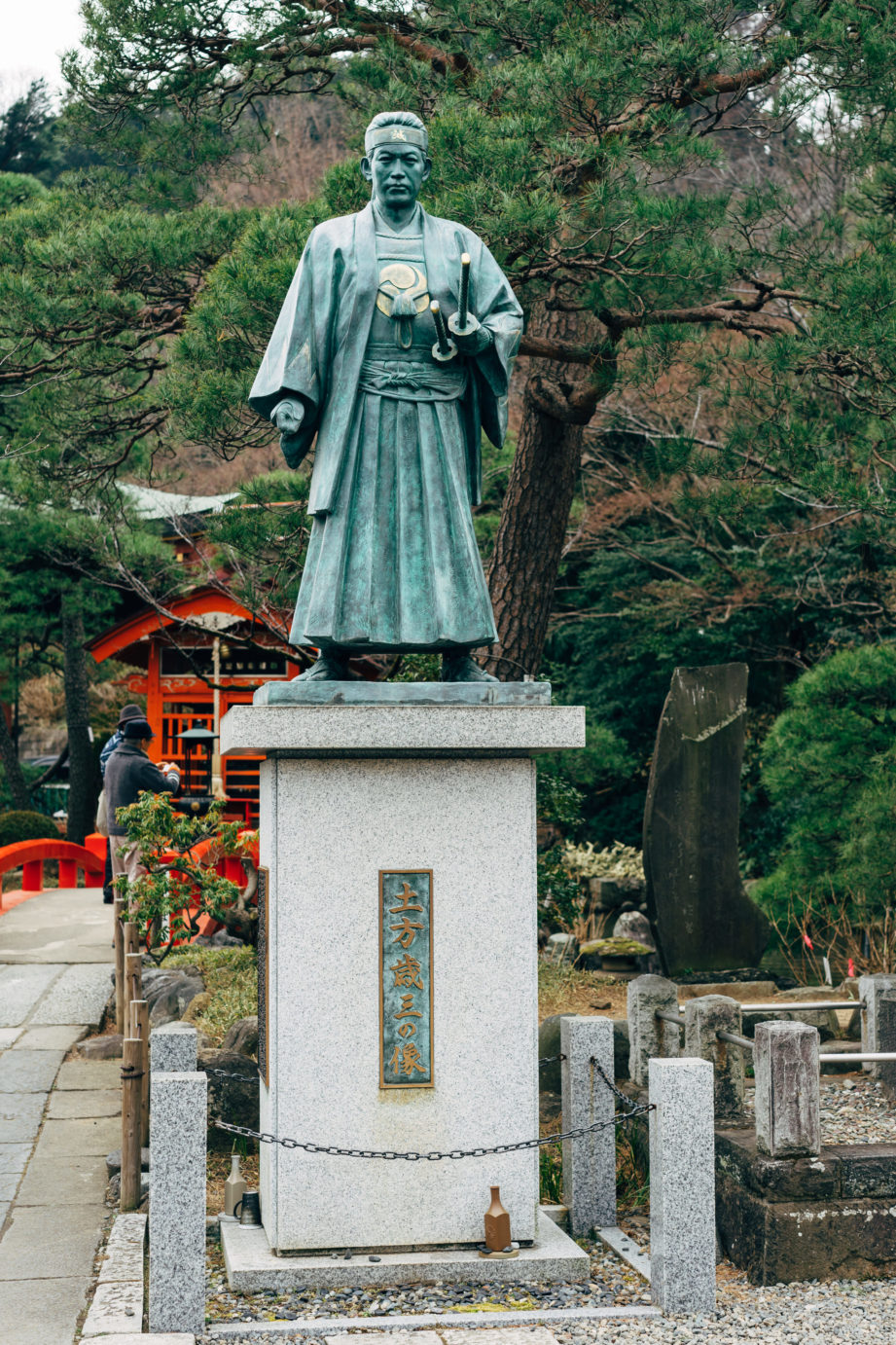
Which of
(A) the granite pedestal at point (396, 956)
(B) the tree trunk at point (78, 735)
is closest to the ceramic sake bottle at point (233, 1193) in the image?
(A) the granite pedestal at point (396, 956)

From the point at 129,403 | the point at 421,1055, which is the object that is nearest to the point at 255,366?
the point at 129,403

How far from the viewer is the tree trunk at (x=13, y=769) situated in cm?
1905

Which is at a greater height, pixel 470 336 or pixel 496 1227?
pixel 470 336

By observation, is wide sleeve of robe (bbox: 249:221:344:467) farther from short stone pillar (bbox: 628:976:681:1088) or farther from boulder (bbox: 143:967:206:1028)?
boulder (bbox: 143:967:206:1028)

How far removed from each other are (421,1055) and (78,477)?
22.9ft

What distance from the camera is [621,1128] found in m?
5.95

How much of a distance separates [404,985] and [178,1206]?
98 cm

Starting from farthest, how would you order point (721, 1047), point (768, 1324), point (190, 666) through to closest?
point (190, 666), point (721, 1047), point (768, 1324)

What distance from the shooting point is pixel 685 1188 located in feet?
13.8

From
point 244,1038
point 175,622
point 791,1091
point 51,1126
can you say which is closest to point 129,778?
point 51,1126

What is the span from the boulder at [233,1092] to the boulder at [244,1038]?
293 mm

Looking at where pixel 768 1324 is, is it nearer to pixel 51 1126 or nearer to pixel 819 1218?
pixel 819 1218

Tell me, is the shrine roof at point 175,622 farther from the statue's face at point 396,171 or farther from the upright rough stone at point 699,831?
the statue's face at point 396,171

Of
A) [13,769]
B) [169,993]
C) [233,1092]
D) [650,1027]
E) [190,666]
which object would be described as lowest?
[233,1092]
